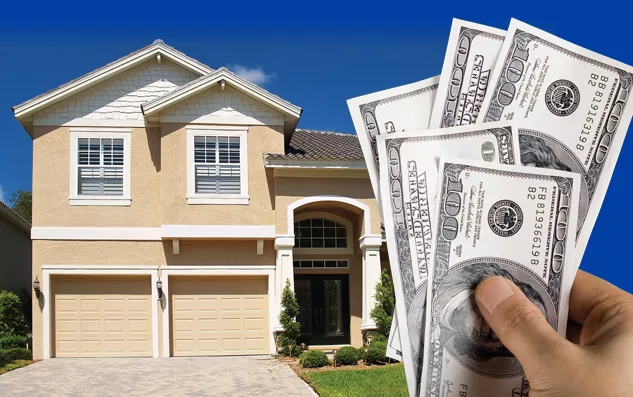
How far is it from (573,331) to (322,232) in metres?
18.0

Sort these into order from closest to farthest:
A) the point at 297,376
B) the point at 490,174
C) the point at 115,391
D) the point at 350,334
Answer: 1. the point at 490,174
2. the point at 115,391
3. the point at 297,376
4. the point at 350,334

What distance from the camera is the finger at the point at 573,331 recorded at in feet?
9.48

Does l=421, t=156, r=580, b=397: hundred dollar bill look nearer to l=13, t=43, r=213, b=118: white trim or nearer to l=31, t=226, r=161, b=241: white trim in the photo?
l=31, t=226, r=161, b=241: white trim

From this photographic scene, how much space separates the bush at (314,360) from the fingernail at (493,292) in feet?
45.6

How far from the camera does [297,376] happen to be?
48.9 ft

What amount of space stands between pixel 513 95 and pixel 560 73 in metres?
0.25

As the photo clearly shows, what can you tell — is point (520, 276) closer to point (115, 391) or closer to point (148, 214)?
point (115, 391)

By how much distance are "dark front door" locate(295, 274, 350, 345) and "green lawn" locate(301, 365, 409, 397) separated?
4371mm

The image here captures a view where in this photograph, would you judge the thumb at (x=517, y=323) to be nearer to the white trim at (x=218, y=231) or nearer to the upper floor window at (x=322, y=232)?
the white trim at (x=218, y=231)

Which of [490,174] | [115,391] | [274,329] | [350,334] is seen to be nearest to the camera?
[490,174]

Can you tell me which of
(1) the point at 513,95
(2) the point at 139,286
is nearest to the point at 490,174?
(1) the point at 513,95

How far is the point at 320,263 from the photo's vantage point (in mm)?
20484

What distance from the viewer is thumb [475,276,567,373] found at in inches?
94.0

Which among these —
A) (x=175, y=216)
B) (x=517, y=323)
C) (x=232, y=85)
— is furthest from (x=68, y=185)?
(x=517, y=323)
